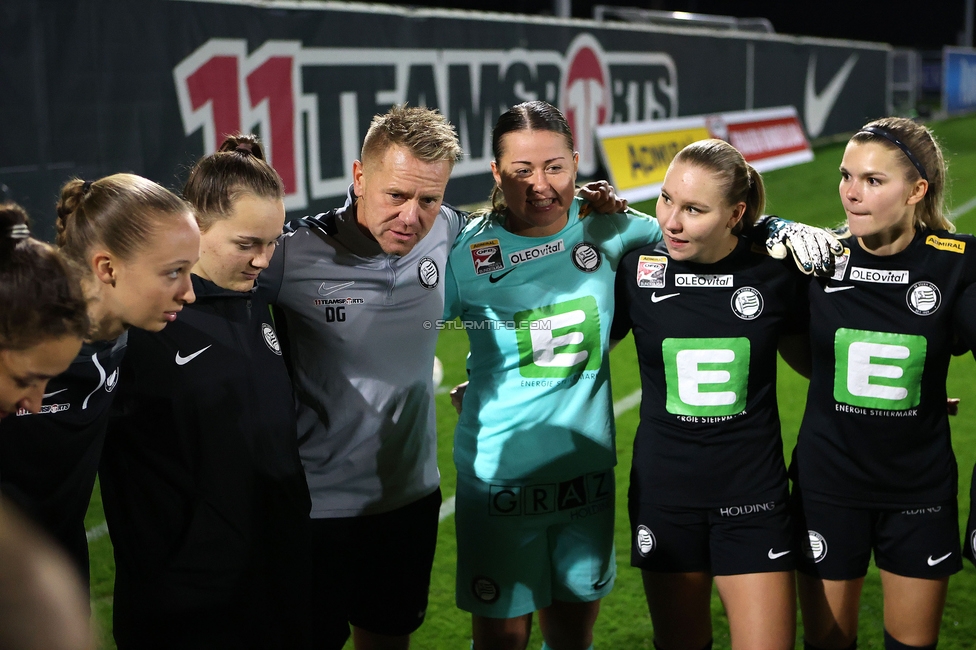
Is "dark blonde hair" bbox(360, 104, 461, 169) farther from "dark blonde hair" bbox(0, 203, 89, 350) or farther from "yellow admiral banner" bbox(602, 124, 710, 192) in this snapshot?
"yellow admiral banner" bbox(602, 124, 710, 192)

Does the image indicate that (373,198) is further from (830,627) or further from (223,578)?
(830,627)

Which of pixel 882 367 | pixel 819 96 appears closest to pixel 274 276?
pixel 882 367

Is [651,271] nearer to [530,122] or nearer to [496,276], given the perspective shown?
[496,276]

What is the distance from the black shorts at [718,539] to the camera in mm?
2732

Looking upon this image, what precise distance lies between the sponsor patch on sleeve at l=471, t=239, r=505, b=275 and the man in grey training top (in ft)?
0.53

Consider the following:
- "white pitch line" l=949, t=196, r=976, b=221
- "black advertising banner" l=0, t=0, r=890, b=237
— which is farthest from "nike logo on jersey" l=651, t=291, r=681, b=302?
"white pitch line" l=949, t=196, r=976, b=221

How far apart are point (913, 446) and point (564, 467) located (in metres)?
1.05

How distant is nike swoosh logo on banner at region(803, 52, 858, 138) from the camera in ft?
61.9

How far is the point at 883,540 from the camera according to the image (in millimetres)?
2836

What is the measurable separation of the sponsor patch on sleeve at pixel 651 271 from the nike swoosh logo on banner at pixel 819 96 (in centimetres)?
1747

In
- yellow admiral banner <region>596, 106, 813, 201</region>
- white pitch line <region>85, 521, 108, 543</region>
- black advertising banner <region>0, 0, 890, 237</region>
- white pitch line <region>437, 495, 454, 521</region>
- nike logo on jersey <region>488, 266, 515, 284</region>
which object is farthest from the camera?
yellow admiral banner <region>596, 106, 813, 201</region>

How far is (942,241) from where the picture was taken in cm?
281

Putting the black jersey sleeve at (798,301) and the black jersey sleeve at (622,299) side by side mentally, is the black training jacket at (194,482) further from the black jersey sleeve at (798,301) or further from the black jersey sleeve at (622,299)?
the black jersey sleeve at (798,301)

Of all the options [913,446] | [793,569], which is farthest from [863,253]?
[793,569]
